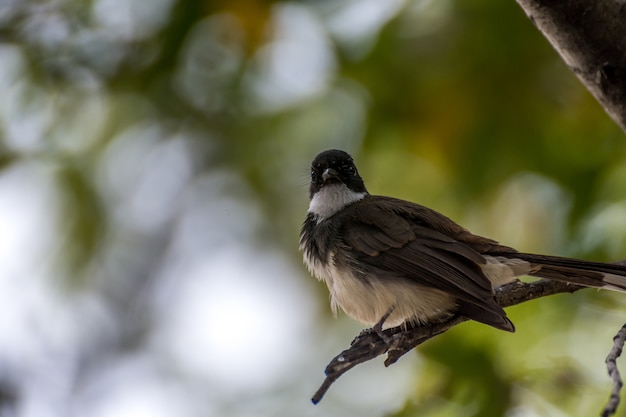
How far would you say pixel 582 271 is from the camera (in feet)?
12.8

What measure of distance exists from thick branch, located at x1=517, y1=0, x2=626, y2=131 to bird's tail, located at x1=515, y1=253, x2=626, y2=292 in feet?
2.11

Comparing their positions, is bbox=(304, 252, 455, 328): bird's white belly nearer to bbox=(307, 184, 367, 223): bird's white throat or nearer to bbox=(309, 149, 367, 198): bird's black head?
bbox=(307, 184, 367, 223): bird's white throat

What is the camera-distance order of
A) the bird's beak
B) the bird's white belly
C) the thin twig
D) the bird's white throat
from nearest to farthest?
the thin twig < the bird's white belly < the bird's white throat < the bird's beak

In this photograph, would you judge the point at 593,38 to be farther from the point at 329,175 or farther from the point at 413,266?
the point at 329,175

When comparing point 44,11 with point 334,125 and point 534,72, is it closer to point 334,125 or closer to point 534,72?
point 334,125

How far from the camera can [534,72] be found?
19.0 feet

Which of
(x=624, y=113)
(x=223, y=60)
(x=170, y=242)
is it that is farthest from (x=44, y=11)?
(x=624, y=113)

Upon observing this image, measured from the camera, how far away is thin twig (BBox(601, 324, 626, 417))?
2139 millimetres

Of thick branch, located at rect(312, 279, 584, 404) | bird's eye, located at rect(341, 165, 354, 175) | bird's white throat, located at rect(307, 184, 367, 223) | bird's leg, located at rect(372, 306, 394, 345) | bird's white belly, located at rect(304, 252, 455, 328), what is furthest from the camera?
bird's eye, located at rect(341, 165, 354, 175)

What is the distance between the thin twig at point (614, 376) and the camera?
7.02 feet

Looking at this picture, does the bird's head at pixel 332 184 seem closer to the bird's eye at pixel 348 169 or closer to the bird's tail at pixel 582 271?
the bird's eye at pixel 348 169

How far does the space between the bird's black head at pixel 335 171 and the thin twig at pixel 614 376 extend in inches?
106

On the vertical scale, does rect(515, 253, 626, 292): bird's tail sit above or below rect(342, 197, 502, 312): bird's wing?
below

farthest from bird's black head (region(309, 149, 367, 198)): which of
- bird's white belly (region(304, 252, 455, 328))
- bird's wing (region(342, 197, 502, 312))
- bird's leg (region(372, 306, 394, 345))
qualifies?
bird's leg (region(372, 306, 394, 345))
